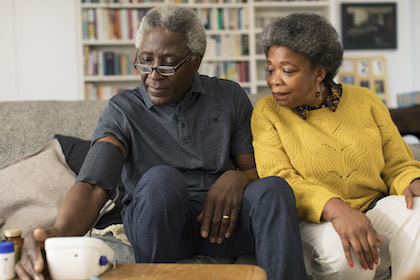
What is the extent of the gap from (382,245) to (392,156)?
318 millimetres

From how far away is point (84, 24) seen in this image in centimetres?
396

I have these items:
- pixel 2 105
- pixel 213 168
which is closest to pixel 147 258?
pixel 213 168

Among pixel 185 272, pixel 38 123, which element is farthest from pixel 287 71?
pixel 38 123

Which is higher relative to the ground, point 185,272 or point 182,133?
point 182,133

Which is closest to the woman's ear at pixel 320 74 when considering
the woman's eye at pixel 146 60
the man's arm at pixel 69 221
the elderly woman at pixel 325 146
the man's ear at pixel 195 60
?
the elderly woman at pixel 325 146

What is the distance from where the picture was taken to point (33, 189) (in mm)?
1647

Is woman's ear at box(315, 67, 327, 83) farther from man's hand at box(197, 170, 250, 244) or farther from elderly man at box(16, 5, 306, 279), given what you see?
man's hand at box(197, 170, 250, 244)

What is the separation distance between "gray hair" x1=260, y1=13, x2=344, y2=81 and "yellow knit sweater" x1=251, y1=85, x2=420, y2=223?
16 cm

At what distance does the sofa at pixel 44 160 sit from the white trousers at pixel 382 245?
218 mm

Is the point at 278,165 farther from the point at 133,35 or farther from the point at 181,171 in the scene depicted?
the point at 133,35

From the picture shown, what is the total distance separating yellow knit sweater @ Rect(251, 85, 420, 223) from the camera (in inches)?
54.6

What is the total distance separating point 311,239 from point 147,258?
44 centimetres

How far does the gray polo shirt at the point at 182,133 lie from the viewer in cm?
145

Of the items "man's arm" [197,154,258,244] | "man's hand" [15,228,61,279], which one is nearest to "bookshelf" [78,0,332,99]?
"man's arm" [197,154,258,244]
